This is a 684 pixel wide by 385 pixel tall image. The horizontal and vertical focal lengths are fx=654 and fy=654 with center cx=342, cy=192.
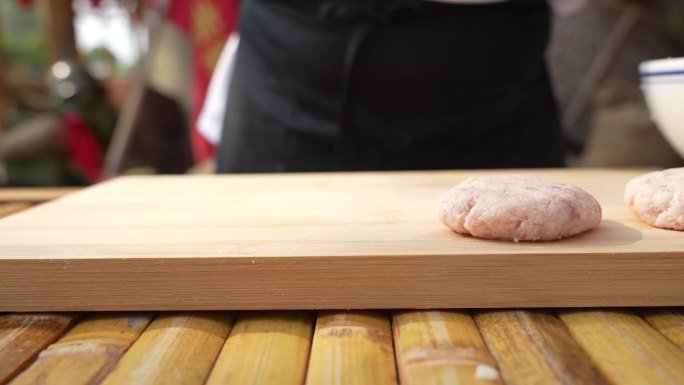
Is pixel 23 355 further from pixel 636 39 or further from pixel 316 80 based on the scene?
pixel 636 39

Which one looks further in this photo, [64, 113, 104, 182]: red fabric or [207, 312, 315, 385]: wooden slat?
[64, 113, 104, 182]: red fabric

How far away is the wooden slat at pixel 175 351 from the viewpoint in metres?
0.56

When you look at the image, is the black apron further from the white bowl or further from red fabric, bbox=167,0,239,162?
red fabric, bbox=167,0,239,162

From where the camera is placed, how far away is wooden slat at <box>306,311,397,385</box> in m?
0.56

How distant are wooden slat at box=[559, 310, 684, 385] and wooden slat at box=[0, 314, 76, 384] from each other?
52 centimetres

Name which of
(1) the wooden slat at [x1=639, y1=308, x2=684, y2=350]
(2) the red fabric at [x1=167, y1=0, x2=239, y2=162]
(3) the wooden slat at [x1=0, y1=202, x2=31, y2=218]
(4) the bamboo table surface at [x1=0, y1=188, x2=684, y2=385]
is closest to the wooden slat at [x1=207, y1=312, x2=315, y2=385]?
(4) the bamboo table surface at [x1=0, y1=188, x2=684, y2=385]

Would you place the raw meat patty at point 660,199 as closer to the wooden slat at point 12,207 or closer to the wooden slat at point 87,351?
the wooden slat at point 87,351

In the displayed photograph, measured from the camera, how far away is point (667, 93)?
102 cm

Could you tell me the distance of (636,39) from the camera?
3129 millimetres

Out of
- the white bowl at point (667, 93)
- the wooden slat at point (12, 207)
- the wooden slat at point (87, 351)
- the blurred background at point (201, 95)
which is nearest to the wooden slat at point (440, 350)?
the wooden slat at point (87, 351)

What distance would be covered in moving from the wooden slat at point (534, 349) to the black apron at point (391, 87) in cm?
79

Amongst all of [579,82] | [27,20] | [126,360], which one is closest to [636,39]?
[579,82]

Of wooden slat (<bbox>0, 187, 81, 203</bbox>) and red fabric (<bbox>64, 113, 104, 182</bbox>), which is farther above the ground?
red fabric (<bbox>64, 113, 104, 182</bbox>)

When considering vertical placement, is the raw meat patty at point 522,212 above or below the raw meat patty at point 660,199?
below
